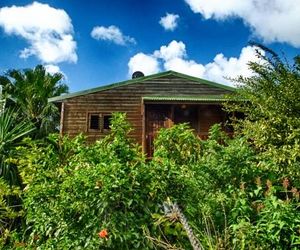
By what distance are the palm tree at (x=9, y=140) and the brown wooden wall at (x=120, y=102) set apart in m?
7.32

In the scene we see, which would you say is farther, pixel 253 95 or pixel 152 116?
pixel 152 116

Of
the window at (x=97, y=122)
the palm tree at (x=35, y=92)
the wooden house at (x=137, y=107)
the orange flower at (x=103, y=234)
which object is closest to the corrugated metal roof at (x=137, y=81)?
the wooden house at (x=137, y=107)

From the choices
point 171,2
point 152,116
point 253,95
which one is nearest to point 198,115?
point 152,116

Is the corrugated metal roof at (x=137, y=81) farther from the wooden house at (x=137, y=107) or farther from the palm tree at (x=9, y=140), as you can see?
the palm tree at (x=9, y=140)

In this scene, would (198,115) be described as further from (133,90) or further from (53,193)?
(53,193)

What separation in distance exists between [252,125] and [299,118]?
3.14 feet

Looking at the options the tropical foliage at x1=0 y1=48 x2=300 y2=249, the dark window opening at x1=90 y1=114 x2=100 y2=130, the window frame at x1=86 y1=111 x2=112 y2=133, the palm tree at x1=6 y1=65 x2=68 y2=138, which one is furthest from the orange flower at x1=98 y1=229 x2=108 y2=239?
the palm tree at x1=6 y1=65 x2=68 y2=138

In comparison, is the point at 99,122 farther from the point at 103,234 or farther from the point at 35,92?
the point at 103,234

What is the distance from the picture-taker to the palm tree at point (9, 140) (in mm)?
10000

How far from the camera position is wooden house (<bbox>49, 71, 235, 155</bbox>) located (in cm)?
1938

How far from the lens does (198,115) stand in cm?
2011

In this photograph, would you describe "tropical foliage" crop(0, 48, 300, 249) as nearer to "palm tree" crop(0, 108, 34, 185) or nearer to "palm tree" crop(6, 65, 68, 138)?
"palm tree" crop(0, 108, 34, 185)

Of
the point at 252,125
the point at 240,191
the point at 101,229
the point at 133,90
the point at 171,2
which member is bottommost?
the point at 101,229

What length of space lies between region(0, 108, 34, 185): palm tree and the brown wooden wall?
288 inches
